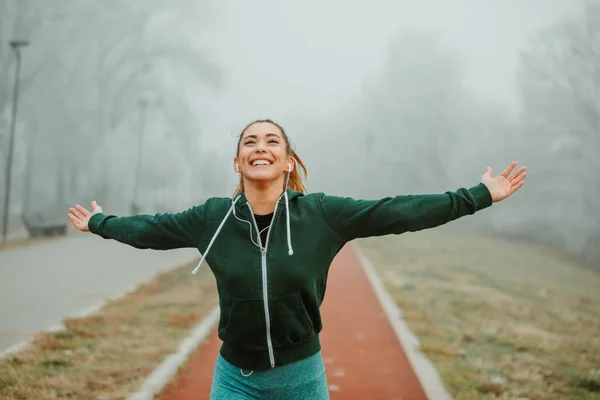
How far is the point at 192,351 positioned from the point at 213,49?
53.2 ft

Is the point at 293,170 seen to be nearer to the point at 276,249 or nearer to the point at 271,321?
the point at 276,249

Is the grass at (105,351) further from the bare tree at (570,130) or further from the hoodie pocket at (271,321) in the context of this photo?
the bare tree at (570,130)

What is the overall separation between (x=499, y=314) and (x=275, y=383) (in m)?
6.45

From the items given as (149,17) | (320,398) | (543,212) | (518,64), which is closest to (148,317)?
(320,398)

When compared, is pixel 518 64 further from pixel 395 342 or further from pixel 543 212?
pixel 395 342

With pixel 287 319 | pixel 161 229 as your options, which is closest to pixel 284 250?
pixel 287 319

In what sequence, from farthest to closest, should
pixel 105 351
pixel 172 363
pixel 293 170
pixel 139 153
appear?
1. pixel 139 153
2. pixel 105 351
3. pixel 172 363
4. pixel 293 170

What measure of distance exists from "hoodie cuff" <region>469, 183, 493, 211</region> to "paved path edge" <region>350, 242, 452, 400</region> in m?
2.56

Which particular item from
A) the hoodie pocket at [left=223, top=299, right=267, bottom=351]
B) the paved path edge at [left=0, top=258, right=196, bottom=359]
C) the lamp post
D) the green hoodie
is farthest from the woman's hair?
the lamp post

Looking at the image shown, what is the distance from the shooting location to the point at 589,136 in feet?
39.7

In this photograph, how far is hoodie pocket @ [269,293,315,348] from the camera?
6.28 ft

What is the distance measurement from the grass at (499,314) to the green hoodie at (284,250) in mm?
2617

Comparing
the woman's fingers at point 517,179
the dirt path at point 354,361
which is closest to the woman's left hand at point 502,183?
the woman's fingers at point 517,179

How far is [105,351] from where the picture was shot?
512 centimetres
